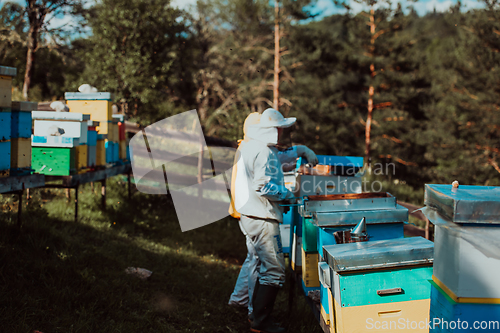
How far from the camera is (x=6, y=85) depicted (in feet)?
11.3

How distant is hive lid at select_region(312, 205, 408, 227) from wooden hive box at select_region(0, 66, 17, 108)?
291 cm

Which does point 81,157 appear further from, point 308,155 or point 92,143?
point 308,155

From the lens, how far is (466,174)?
53.1 ft

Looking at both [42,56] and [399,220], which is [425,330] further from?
[42,56]

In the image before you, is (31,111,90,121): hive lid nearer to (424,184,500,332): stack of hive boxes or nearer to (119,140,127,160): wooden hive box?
(119,140,127,160): wooden hive box

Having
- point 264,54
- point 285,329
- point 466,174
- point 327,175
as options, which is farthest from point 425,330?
point 264,54

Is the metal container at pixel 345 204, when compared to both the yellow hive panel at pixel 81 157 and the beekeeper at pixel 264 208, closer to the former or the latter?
the beekeeper at pixel 264 208

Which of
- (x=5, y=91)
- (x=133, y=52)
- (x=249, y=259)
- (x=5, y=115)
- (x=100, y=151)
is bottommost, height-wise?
(x=249, y=259)

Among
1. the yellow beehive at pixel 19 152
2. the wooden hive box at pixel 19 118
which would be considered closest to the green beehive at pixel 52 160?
the yellow beehive at pixel 19 152

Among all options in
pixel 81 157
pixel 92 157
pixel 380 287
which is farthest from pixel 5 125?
pixel 380 287

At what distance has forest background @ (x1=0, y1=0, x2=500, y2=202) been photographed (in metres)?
13.5

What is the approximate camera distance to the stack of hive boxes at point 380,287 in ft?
7.28

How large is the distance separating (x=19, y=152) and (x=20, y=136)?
168mm

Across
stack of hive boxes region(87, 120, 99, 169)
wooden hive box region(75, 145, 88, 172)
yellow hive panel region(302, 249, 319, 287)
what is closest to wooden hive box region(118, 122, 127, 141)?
stack of hive boxes region(87, 120, 99, 169)
